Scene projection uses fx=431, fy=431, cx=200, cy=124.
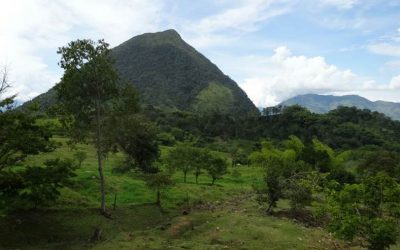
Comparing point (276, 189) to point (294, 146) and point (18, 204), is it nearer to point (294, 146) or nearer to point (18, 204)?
point (18, 204)

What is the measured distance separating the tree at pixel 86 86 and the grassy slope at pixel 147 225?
2.27m

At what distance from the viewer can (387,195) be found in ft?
72.2

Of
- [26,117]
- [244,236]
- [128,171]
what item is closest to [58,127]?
[26,117]

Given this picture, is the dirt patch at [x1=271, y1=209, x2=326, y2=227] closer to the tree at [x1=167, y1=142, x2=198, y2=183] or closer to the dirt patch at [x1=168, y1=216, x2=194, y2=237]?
the dirt patch at [x1=168, y1=216, x2=194, y2=237]

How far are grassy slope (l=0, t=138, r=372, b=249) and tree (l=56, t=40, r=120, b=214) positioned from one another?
2.27 meters

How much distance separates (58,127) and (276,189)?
47.5 feet

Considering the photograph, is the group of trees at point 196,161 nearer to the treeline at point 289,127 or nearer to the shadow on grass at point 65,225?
the shadow on grass at point 65,225

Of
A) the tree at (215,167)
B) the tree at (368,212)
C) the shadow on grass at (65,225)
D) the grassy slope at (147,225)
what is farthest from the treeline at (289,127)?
the tree at (368,212)

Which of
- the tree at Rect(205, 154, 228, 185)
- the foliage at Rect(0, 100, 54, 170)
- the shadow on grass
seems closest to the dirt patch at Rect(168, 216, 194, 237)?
the shadow on grass

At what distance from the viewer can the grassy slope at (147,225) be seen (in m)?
21.6

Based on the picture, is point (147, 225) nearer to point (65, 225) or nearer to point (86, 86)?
point (65, 225)

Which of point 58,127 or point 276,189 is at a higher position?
point 58,127

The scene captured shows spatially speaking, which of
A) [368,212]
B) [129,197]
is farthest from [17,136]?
[368,212]

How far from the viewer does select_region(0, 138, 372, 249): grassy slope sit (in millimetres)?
21609
